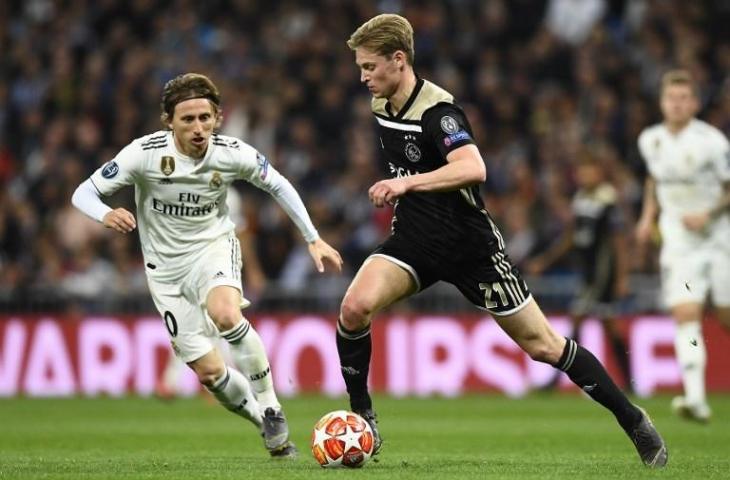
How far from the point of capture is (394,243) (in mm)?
8062

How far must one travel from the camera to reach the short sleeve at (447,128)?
7.64 metres

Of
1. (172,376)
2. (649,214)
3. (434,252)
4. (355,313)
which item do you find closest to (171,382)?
(172,376)

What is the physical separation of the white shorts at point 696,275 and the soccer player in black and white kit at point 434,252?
3.94 meters

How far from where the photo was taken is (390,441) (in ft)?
34.2

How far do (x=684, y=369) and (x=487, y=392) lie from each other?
5.15 meters

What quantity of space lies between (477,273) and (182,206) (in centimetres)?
199

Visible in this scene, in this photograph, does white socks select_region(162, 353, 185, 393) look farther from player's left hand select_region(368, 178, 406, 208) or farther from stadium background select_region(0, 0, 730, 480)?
player's left hand select_region(368, 178, 406, 208)

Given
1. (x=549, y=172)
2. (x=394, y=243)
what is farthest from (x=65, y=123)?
(x=394, y=243)

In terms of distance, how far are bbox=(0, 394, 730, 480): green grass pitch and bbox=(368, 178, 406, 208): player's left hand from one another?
4.55 ft

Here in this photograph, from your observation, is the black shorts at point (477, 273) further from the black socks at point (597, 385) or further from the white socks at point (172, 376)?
the white socks at point (172, 376)

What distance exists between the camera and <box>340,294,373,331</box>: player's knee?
785 cm

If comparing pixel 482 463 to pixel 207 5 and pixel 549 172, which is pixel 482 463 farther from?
pixel 207 5

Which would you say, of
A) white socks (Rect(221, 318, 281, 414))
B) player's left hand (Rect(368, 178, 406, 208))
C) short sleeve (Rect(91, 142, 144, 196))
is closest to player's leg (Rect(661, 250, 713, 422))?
white socks (Rect(221, 318, 281, 414))

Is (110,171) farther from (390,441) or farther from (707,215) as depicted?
(707,215)
